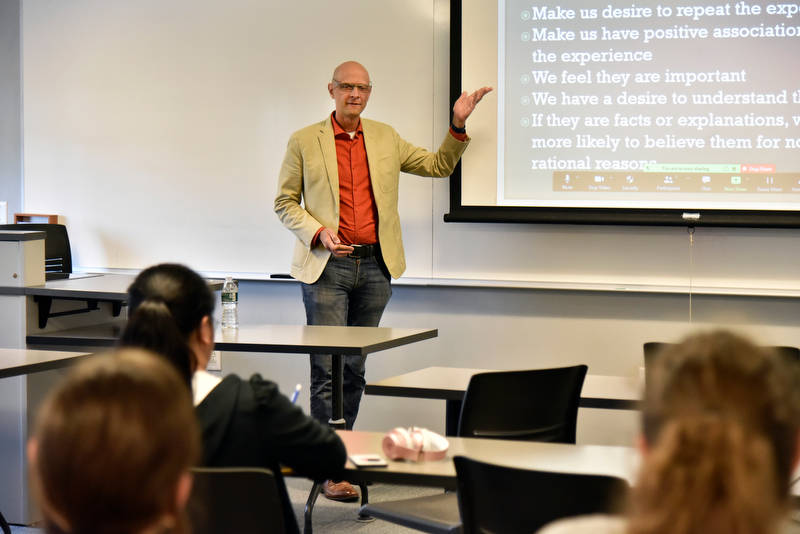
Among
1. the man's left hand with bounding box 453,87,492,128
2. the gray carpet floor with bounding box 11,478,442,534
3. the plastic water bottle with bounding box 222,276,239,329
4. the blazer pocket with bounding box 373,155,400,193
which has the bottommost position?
the gray carpet floor with bounding box 11,478,442,534

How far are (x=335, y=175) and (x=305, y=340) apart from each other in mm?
1067

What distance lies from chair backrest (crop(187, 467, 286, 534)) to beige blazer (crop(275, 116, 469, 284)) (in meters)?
2.20

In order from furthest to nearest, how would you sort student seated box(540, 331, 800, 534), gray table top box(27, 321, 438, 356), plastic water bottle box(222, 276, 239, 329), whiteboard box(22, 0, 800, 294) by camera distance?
whiteboard box(22, 0, 800, 294) → plastic water bottle box(222, 276, 239, 329) → gray table top box(27, 321, 438, 356) → student seated box(540, 331, 800, 534)

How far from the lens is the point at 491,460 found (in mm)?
1643

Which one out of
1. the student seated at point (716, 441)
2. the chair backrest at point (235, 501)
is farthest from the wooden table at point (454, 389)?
the student seated at point (716, 441)

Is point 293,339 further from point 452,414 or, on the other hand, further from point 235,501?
point 235,501

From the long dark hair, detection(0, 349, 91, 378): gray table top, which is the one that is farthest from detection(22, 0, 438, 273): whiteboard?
the long dark hair

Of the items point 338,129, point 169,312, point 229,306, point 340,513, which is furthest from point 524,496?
point 338,129

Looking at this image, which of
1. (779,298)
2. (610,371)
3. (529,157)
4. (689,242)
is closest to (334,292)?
(529,157)

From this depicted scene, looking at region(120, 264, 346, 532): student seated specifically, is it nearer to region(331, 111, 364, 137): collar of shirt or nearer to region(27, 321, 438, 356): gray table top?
region(27, 321, 438, 356): gray table top

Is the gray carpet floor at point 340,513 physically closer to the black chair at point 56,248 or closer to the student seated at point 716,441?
the black chair at point 56,248

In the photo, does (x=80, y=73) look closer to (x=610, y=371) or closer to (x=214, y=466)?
(x=610, y=371)

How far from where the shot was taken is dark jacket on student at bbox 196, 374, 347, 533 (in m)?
1.45

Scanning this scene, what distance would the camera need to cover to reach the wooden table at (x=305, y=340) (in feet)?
8.83
